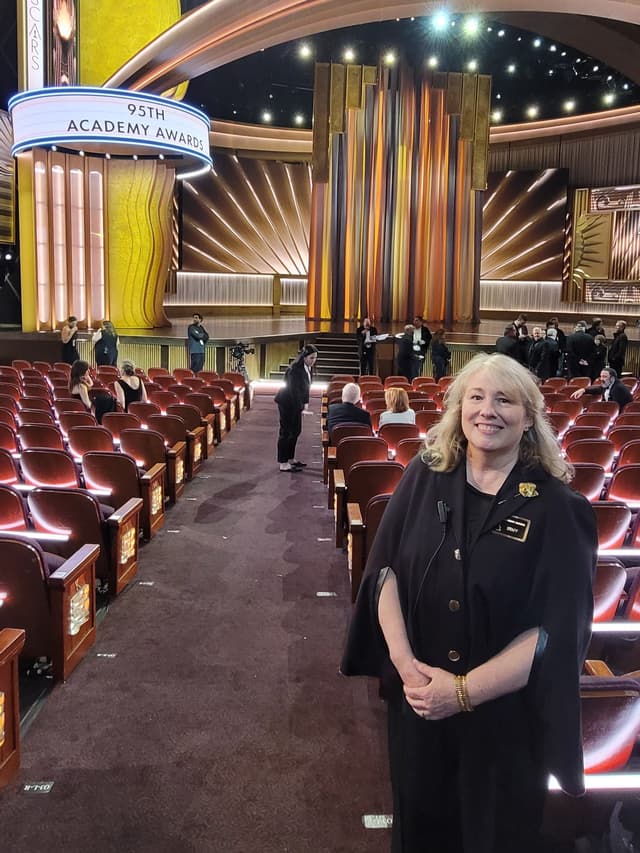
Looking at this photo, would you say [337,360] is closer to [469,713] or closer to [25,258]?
[25,258]

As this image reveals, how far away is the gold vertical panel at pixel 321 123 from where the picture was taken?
20.2 m

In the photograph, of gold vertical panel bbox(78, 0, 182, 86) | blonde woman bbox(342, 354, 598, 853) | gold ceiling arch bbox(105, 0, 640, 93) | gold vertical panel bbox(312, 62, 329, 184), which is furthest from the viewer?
gold vertical panel bbox(312, 62, 329, 184)

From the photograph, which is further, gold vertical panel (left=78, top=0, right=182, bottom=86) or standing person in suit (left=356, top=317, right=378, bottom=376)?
gold vertical panel (left=78, top=0, right=182, bottom=86)

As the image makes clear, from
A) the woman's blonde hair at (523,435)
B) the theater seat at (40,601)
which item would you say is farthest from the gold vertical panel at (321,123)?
the woman's blonde hair at (523,435)

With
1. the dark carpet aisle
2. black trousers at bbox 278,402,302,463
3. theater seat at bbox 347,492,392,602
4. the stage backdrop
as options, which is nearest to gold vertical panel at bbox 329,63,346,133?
the stage backdrop

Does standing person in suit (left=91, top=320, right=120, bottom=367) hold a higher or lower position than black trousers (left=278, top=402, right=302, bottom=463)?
higher

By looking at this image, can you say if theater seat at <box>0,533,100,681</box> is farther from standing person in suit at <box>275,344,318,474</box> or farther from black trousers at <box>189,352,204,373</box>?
black trousers at <box>189,352,204,373</box>

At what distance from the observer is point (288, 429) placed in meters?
7.27

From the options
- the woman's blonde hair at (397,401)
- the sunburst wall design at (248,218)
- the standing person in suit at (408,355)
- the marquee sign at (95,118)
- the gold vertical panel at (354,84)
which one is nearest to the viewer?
the woman's blonde hair at (397,401)

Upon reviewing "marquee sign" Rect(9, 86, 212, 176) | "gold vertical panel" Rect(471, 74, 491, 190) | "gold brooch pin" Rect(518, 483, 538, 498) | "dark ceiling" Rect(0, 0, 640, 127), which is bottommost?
"gold brooch pin" Rect(518, 483, 538, 498)

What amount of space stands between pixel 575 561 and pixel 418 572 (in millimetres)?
340

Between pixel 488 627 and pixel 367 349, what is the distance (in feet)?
42.5

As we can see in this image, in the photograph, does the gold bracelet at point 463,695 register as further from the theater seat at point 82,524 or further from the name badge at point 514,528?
the theater seat at point 82,524

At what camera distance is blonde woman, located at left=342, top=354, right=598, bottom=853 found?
1574 mm
